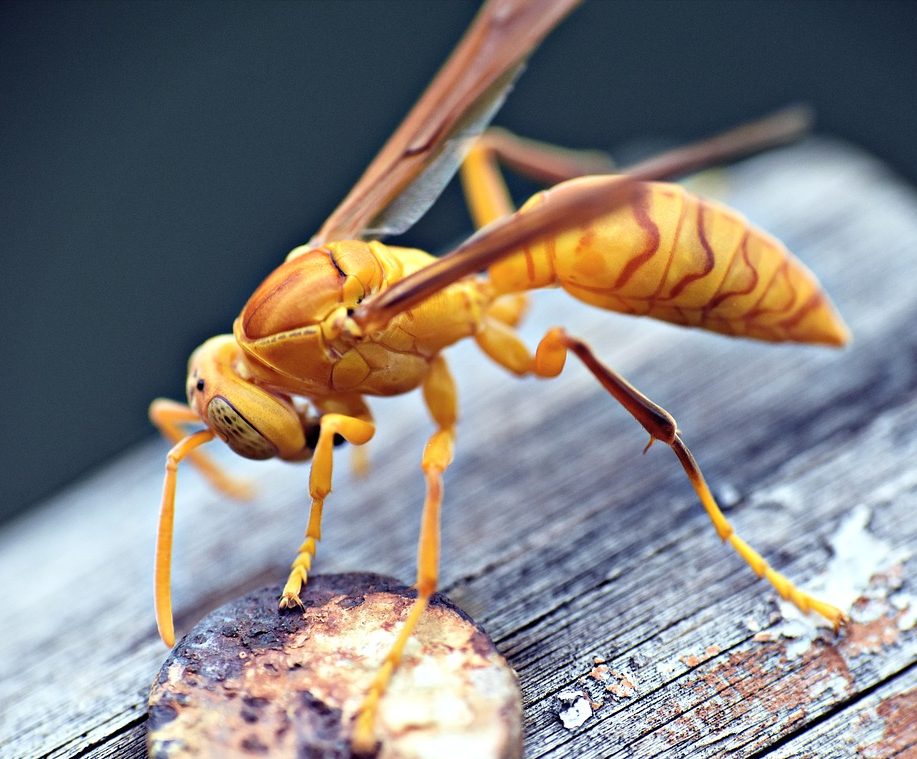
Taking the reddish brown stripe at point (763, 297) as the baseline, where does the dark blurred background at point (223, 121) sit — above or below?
above

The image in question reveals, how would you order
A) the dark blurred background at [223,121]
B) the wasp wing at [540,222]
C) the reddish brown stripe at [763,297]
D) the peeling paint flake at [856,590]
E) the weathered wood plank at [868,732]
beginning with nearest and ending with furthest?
the weathered wood plank at [868,732] < the wasp wing at [540,222] < the peeling paint flake at [856,590] < the reddish brown stripe at [763,297] < the dark blurred background at [223,121]

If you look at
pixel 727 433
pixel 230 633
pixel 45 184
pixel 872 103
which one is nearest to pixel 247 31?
pixel 45 184

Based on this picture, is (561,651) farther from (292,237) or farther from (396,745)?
(292,237)

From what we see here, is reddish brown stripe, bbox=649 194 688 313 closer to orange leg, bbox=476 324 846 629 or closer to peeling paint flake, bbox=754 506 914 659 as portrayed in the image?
orange leg, bbox=476 324 846 629

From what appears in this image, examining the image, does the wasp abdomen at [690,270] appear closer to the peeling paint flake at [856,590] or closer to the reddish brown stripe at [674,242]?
the reddish brown stripe at [674,242]

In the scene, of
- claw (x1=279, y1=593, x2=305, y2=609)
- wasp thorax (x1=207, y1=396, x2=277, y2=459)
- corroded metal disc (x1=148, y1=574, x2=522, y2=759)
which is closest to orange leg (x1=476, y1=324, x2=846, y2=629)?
corroded metal disc (x1=148, y1=574, x2=522, y2=759)

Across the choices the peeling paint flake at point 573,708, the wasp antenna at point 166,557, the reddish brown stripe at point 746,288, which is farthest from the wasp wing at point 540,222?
the peeling paint flake at point 573,708

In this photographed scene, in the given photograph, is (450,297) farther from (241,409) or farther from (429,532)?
(429,532)
